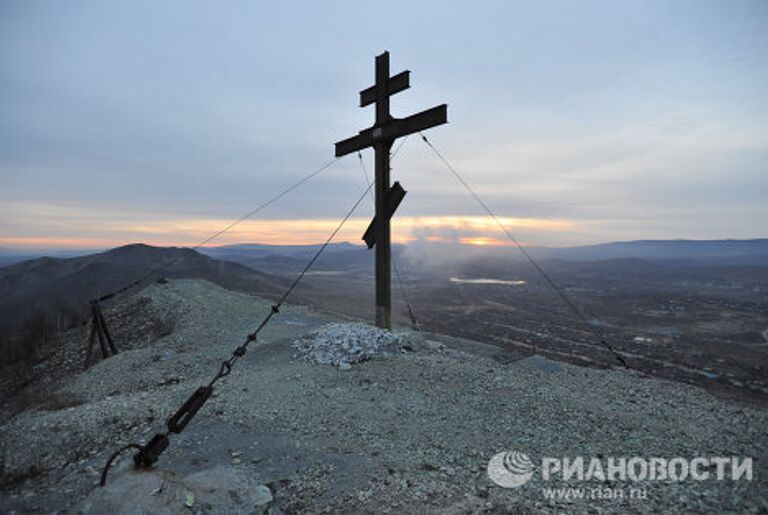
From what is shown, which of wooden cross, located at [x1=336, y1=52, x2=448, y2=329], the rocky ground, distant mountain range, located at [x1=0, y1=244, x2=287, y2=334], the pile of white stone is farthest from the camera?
distant mountain range, located at [x1=0, y1=244, x2=287, y2=334]

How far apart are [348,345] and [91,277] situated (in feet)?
229

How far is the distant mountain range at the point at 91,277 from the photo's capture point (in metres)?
53.5

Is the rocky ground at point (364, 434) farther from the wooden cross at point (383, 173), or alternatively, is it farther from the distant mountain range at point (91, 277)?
the distant mountain range at point (91, 277)

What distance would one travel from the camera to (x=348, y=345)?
338 inches

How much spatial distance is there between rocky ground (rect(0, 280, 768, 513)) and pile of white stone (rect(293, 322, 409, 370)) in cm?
4

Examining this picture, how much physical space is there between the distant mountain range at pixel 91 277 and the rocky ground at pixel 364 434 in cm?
4155

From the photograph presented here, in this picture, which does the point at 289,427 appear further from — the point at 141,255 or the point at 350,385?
the point at 141,255

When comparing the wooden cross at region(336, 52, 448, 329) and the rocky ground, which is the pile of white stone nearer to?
the rocky ground

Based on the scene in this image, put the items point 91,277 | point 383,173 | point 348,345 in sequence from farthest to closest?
point 91,277, point 383,173, point 348,345

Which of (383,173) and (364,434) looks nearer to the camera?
(364,434)

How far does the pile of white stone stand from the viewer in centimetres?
832

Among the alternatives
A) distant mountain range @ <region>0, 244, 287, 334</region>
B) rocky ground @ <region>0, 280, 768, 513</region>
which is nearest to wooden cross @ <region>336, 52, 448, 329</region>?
rocky ground @ <region>0, 280, 768, 513</region>

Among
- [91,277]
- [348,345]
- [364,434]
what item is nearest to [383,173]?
[348,345]

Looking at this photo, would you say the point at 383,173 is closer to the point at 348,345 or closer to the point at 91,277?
the point at 348,345
